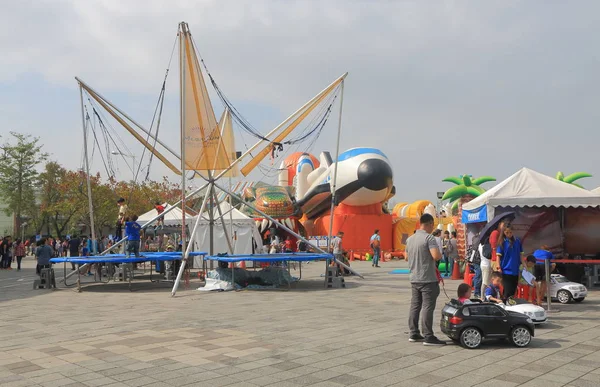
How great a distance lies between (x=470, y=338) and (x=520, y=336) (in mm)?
684

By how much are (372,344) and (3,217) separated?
79977 millimetres

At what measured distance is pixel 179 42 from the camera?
15820mm

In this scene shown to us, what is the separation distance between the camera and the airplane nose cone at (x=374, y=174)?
110 feet

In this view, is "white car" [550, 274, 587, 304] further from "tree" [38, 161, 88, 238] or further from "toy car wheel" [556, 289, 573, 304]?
"tree" [38, 161, 88, 238]

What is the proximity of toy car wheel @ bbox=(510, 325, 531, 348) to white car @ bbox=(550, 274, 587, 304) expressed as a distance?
5.27 m

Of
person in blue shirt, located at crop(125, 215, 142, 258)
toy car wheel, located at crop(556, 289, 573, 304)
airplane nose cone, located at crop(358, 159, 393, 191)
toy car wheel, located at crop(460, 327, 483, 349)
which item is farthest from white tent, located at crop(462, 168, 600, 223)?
airplane nose cone, located at crop(358, 159, 393, 191)

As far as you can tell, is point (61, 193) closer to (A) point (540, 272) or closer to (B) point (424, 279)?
(A) point (540, 272)

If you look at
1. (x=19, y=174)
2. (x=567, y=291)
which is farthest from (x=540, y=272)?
(x=19, y=174)

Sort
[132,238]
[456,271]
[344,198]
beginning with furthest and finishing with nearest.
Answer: [344,198] < [456,271] < [132,238]

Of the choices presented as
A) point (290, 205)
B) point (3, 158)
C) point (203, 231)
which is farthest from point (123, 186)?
point (203, 231)

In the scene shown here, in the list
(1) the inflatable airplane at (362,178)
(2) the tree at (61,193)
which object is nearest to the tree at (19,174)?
(2) the tree at (61,193)

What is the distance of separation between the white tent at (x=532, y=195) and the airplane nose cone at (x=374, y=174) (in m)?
17.8

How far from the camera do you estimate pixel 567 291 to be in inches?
474

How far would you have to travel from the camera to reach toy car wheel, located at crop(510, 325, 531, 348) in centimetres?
748
